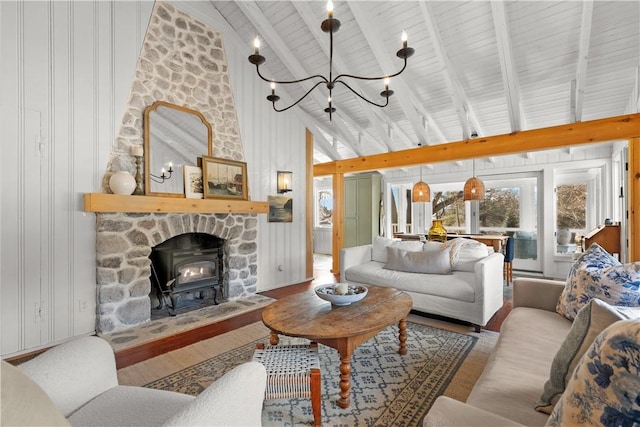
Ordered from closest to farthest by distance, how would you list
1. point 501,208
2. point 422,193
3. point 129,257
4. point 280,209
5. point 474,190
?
point 129,257, point 474,190, point 280,209, point 422,193, point 501,208

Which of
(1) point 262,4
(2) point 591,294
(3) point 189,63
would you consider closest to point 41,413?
(2) point 591,294

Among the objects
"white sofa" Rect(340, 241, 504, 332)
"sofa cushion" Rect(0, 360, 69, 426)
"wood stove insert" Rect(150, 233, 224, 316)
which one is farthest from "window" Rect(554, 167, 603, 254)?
"sofa cushion" Rect(0, 360, 69, 426)

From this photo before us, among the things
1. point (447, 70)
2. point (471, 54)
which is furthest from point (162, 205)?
point (471, 54)

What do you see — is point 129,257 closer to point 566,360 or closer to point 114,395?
point 114,395

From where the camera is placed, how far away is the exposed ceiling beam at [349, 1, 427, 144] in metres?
3.22

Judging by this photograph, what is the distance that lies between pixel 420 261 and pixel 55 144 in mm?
3952

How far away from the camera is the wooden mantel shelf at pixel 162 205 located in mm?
2811

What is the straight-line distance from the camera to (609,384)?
0.64 m

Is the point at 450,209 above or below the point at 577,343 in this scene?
above

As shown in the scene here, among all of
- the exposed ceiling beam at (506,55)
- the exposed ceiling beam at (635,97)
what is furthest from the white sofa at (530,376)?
the exposed ceiling beam at (635,97)

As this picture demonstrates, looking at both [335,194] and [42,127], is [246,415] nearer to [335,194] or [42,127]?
[42,127]

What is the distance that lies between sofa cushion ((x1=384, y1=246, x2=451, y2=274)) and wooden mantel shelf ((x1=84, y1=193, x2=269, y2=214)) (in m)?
1.97

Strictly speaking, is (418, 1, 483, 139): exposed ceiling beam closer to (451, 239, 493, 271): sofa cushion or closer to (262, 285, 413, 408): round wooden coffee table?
(451, 239, 493, 271): sofa cushion

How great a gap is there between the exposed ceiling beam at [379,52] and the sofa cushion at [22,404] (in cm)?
372
